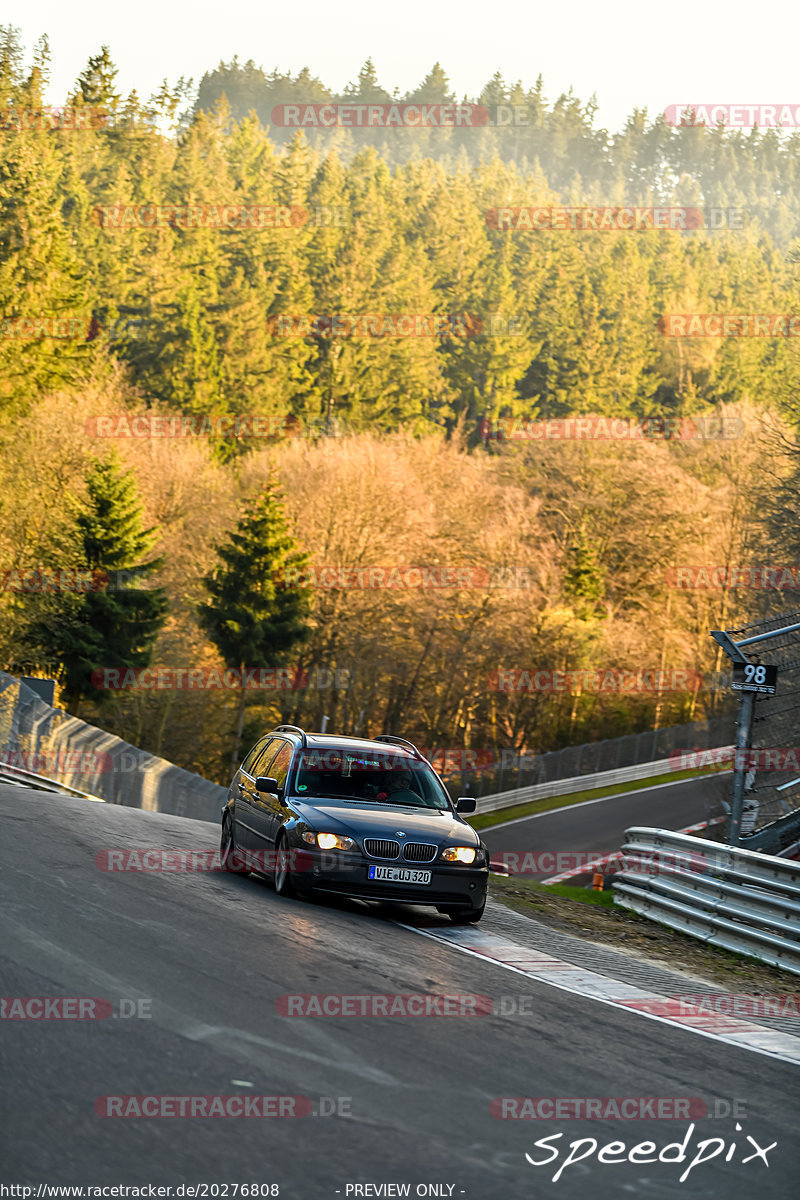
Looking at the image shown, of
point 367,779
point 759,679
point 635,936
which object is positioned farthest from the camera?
point 635,936

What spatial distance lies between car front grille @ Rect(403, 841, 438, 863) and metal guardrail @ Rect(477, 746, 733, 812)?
139 ft

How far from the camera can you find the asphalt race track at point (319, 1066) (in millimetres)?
4988

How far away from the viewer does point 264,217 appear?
291 ft

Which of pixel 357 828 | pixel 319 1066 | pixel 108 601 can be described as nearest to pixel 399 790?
pixel 357 828

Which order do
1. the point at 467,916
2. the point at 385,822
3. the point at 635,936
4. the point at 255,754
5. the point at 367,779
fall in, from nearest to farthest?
the point at 385,822
the point at 467,916
the point at 367,779
the point at 635,936
the point at 255,754

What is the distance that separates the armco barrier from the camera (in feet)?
86.8

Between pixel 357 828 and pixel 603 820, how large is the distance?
4168 centimetres

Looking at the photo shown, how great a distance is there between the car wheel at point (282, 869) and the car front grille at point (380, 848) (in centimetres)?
81

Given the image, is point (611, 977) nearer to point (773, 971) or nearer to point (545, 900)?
point (773, 971)

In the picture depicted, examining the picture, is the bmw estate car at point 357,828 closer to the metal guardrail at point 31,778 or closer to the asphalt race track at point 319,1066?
the asphalt race track at point 319,1066

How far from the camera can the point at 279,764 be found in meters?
13.2

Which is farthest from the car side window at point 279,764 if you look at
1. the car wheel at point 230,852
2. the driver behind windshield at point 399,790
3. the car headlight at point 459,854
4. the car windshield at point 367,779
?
the car headlight at point 459,854

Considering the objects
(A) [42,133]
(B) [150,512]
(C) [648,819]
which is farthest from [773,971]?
(A) [42,133]

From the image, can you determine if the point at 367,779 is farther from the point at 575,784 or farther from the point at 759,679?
the point at 575,784
